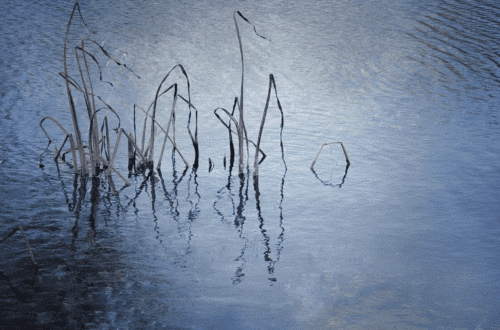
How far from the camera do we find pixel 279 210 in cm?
342

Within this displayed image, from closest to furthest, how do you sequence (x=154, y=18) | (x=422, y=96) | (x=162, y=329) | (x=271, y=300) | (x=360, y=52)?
1. (x=162, y=329)
2. (x=271, y=300)
3. (x=422, y=96)
4. (x=360, y=52)
5. (x=154, y=18)

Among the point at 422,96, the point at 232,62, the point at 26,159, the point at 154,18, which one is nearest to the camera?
the point at 26,159

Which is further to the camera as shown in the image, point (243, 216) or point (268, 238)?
point (243, 216)

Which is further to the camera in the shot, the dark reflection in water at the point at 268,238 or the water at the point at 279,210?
the dark reflection in water at the point at 268,238

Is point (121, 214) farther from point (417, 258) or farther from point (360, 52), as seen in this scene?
point (360, 52)

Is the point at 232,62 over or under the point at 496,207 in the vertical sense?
over

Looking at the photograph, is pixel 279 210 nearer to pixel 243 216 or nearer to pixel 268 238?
pixel 243 216

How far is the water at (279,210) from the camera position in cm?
246

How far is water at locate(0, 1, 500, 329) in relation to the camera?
2.46m

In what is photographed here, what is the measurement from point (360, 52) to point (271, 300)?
5.57m

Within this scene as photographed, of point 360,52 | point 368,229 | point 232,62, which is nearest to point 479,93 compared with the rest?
point 360,52

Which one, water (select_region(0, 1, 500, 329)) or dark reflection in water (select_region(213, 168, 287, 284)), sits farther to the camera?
dark reflection in water (select_region(213, 168, 287, 284))

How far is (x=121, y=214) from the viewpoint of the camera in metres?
3.31

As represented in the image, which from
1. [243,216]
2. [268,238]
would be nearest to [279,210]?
[243,216]
